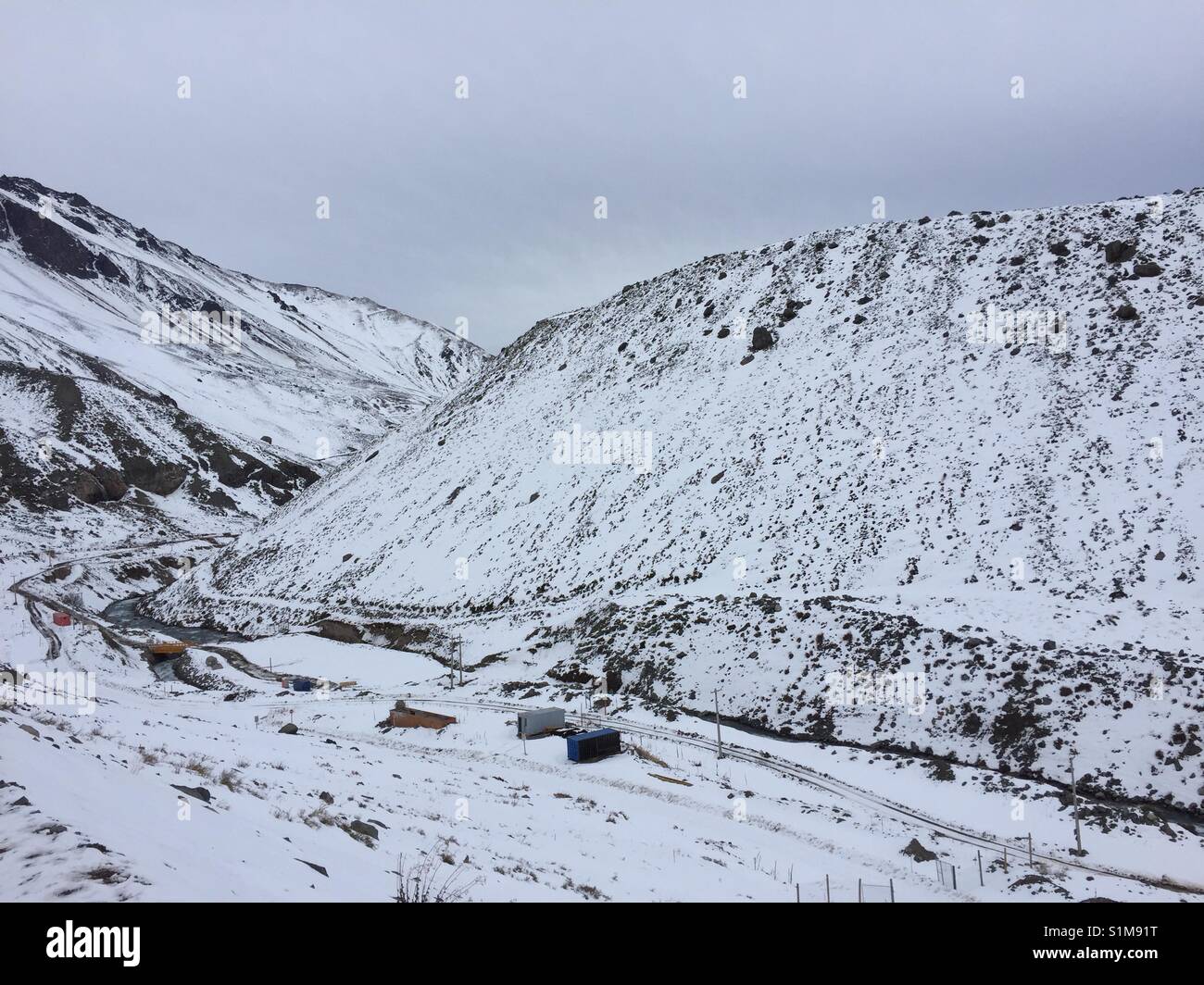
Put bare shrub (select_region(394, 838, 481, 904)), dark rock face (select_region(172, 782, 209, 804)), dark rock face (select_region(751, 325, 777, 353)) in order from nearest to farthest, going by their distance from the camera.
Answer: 1. bare shrub (select_region(394, 838, 481, 904))
2. dark rock face (select_region(172, 782, 209, 804))
3. dark rock face (select_region(751, 325, 777, 353))

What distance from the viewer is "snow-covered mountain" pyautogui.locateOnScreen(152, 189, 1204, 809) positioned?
2500cm

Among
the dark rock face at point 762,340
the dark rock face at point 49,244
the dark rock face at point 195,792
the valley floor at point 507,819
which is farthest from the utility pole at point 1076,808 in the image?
the dark rock face at point 49,244

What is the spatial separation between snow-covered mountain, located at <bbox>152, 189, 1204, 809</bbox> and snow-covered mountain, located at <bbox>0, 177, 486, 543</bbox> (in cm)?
3654

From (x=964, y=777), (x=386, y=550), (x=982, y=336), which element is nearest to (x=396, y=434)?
(x=386, y=550)

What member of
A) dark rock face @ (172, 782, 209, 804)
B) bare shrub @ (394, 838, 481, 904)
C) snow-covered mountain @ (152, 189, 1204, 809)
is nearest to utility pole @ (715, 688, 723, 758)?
snow-covered mountain @ (152, 189, 1204, 809)

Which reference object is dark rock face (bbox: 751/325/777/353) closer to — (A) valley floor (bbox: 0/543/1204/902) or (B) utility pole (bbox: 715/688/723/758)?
(B) utility pole (bbox: 715/688/723/758)

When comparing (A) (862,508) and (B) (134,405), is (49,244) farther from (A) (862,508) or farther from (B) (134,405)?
(A) (862,508)

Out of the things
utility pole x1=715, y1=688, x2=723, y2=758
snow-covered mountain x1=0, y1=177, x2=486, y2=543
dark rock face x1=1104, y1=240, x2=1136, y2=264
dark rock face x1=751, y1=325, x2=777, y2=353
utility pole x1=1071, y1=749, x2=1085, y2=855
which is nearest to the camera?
utility pole x1=1071, y1=749, x2=1085, y2=855

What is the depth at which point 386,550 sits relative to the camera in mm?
55688

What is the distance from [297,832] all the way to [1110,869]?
59.9 ft

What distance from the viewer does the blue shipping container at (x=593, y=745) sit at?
25.9 meters

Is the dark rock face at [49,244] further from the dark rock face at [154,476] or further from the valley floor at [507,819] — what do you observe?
the valley floor at [507,819]
